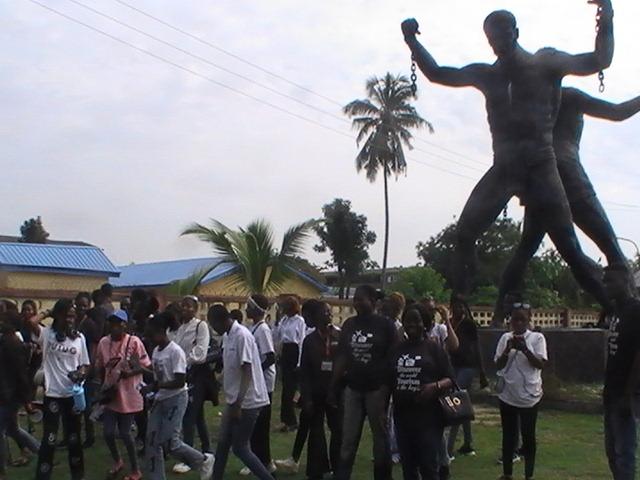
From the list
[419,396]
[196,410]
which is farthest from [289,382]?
[419,396]

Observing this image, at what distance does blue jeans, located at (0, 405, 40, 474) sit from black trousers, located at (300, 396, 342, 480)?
2644 mm

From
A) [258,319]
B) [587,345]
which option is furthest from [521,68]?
[587,345]

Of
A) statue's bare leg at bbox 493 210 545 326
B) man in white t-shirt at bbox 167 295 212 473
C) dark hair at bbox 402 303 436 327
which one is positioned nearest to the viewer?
dark hair at bbox 402 303 436 327

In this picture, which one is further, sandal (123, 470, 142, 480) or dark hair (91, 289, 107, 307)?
dark hair (91, 289, 107, 307)

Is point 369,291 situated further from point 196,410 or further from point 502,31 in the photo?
point 196,410

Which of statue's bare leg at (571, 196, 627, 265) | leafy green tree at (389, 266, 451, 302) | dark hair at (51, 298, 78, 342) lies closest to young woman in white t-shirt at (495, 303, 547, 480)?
statue's bare leg at (571, 196, 627, 265)

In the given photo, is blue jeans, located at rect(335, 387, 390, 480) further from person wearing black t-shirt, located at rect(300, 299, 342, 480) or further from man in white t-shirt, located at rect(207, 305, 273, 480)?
person wearing black t-shirt, located at rect(300, 299, 342, 480)

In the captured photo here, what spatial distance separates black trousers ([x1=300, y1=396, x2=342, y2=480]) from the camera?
8.78 m

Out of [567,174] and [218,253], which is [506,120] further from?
[218,253]

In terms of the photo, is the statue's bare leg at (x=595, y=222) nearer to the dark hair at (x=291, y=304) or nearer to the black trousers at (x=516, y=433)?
the black trousers at (x=516, y=433)

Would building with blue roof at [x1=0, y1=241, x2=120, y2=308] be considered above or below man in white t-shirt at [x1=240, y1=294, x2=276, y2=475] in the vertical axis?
above

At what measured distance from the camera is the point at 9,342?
27.4ft

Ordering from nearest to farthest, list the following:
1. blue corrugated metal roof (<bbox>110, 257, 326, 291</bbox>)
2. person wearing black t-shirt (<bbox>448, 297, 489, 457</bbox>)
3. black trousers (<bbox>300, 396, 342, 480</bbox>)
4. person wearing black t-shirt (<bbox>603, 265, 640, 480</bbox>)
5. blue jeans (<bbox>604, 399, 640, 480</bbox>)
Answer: person wearing black t-shirt (<bbox>603, 265, 640, 480</bbox>)
blue jeans (<bbox>604, 399, 640, 480</bbox>)
black trousers (<bbox>300, 396, 342, 480</bbox>)
person wearing black t-shirt (<bbox>448, 297, 489, 457</bbox>)
blue corrugated metal roof (<bbox>110, 257, 326, 291</bbox>)

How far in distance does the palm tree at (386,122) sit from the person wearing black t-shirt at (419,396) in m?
31.5
